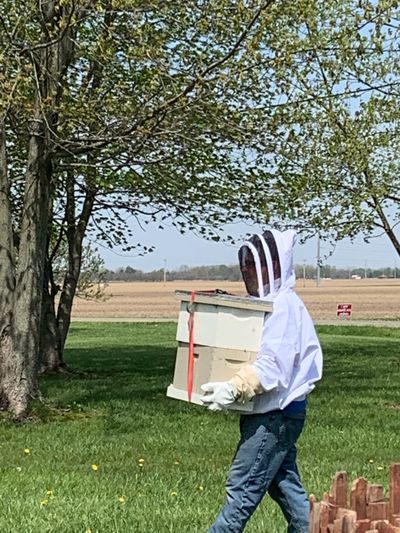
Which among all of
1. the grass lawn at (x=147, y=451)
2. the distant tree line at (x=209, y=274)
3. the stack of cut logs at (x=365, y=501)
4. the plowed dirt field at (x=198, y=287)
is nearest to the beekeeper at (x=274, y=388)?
the stack of cut logs at (x=365, y=501)

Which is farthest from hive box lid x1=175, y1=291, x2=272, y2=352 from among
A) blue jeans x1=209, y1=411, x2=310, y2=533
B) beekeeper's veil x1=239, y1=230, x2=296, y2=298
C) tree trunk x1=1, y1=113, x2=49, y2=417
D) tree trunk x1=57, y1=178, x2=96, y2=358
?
tree trunk x1=57, y1=178, x2=96, y2=358

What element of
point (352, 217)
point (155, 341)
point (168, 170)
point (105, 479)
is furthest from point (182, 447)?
point (155, 341)

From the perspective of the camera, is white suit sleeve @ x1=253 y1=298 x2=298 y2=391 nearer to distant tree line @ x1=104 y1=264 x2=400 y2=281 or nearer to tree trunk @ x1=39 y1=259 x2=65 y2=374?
tree trunk @ x1=39 y1=259 x2=65 y2=374

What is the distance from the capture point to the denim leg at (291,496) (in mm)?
4871

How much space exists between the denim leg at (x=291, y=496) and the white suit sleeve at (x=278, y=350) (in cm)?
64

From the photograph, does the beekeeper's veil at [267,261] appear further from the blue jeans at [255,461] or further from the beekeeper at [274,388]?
the blue jeans at [255,461]

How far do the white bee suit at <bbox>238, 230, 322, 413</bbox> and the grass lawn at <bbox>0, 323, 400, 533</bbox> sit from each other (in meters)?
1.39

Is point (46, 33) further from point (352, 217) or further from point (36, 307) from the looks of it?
point (352, 217)

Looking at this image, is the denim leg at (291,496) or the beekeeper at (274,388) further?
the denim leg at (291,496)

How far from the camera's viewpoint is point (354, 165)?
1418 cm

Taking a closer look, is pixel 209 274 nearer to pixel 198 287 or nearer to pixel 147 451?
pixel 198 287

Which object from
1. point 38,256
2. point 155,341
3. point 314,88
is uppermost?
point 314,88

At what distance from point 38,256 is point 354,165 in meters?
5.48

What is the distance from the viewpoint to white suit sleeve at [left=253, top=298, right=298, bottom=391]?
438 centimetres
